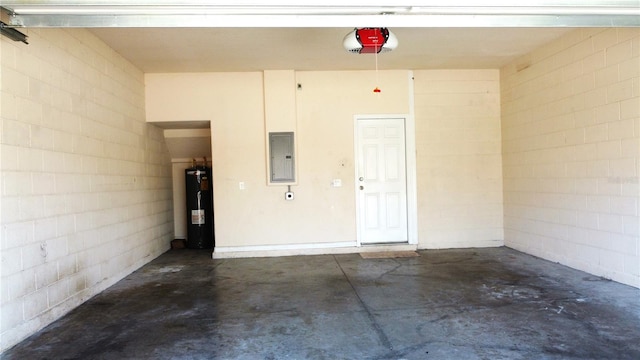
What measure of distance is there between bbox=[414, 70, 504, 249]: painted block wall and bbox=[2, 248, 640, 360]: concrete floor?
1234mm

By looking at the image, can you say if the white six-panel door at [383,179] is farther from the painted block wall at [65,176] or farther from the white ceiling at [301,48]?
the painted block wall at [65,176]

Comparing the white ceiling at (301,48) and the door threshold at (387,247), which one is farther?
the door threshold at (387,247)

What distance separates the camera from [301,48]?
16.7 ft

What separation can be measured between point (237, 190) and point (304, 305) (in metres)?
2.84

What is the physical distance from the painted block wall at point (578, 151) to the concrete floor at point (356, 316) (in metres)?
0.42

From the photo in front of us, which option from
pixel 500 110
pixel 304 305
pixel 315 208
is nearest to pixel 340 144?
pixel 315 208

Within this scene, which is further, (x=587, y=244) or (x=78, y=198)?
(x=587, y=244)

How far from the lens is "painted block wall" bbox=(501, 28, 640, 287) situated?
161 inches

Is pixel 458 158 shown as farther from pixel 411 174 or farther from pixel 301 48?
pixel 301 48

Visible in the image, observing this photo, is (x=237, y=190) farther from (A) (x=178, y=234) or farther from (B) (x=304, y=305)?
(B) (x=304, y=305)

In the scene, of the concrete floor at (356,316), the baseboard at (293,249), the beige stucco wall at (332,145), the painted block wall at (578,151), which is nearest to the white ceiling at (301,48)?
the beige stucco wall at (332,145)

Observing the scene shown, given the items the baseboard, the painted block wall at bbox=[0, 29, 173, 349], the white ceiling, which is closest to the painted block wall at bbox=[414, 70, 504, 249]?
the white ceiling

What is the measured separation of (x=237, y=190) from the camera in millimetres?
6129

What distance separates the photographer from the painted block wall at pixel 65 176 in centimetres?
308
